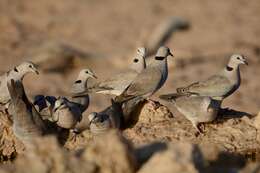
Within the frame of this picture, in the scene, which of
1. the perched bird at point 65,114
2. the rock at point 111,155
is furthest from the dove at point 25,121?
the rock at point 111,155

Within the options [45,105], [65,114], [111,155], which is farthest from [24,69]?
[111,155]

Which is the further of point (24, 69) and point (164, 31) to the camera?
point (164, 31)

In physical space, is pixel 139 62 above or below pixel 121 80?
above

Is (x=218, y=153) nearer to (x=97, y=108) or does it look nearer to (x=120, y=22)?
(x=97, y=108)

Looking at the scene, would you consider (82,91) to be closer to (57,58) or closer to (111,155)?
(111,155)

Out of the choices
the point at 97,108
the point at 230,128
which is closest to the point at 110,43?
the point at 97,108
